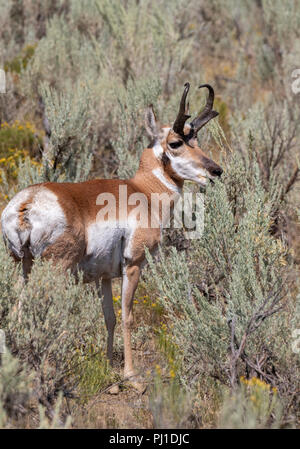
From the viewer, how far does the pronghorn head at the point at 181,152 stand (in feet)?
17.9

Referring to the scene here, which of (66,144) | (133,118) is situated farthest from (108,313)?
(133,118)

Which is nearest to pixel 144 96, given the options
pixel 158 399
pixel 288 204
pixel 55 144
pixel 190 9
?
pixel 55 144

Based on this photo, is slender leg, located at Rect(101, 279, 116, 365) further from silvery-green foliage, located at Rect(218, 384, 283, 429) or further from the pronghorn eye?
silvery-green foliage, located at Rect(218, 384, 283, 429)

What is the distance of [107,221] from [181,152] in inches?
40.9

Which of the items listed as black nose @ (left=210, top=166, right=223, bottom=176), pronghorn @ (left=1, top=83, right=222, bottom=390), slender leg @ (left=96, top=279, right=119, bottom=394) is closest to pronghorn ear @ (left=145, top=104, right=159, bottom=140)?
pronghorn @ (left=1, top=83, right=222, bottom=390)

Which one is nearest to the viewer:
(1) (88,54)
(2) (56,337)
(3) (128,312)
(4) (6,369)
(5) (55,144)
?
(4) (6,369)

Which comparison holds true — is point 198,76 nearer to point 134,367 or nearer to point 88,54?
point 88,54

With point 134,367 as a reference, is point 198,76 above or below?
above

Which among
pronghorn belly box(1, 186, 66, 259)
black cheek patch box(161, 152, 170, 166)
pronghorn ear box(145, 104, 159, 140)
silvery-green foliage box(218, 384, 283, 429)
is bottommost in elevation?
silvery-green foliage box(218, 384, 283, 429)

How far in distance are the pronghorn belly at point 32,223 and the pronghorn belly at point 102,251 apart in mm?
388

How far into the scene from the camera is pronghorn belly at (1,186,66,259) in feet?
14.5

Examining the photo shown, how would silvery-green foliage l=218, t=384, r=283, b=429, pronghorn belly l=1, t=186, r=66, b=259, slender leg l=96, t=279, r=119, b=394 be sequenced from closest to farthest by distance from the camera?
silvery-green foliage l=218, t=384, r=283, b=429, pronghorn belly l=1, t=186, r=66, b=259, slender leg l=96, t=279, r=119, b=394

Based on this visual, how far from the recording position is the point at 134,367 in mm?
5332

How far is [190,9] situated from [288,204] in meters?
6.42
